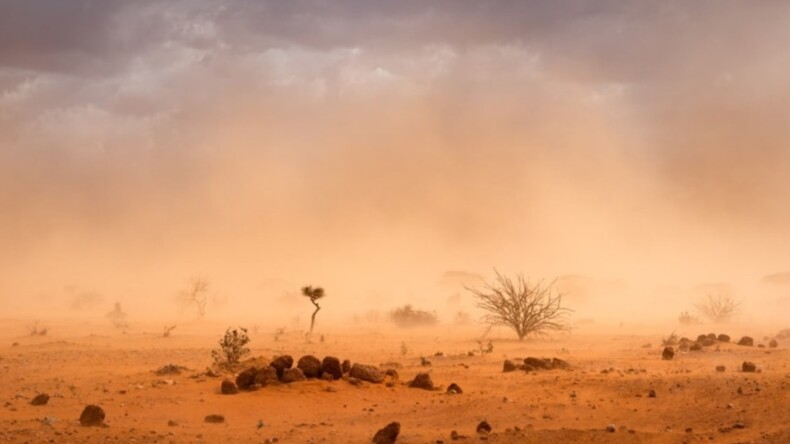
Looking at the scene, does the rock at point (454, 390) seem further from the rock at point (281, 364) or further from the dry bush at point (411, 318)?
the dry bush at point (411, 318)

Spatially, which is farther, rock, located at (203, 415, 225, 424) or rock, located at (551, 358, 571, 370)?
rock, located at (551, 358, 571, 370)

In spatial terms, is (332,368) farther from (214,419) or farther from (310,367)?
(214,419)

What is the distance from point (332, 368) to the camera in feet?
46.8

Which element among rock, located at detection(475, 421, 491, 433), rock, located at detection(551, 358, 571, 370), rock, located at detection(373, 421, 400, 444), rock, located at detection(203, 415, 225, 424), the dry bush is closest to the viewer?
rock, located at detection(373, 421, 400, 444)

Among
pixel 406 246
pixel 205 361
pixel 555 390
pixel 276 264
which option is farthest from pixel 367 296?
pixel 555 390

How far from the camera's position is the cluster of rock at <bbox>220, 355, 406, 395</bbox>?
13.7 metres

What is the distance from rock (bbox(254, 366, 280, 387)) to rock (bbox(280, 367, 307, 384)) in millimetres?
206

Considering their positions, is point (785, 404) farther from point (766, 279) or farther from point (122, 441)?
point (766, 279)

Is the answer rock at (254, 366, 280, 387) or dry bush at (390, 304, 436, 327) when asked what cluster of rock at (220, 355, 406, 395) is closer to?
rock at (254, 366, 280, 387)

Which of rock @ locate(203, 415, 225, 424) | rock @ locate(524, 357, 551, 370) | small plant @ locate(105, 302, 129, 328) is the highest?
small plant @ locate(105, 302, 129, 328)

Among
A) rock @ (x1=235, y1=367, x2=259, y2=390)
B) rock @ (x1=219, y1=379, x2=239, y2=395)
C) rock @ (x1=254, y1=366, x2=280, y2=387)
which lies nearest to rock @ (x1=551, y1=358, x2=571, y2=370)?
rock @ (x1=254, y1=366, x2=280, y2=387)

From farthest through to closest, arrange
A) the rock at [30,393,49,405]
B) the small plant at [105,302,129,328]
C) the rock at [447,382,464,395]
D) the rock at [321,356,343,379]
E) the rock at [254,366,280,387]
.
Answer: the small plant at [105,302,129,328] < the rock at [321,356,343,379] < the rock at [254,366,280,387] < the rock at [447,382,464,395] < the rock at [30,393,49,405]

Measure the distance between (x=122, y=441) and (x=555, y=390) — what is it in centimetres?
754

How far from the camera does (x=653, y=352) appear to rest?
20.7m
